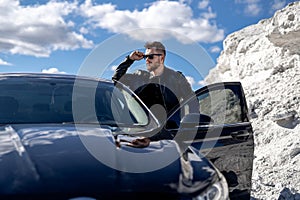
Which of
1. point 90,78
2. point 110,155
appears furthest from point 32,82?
point 110,155

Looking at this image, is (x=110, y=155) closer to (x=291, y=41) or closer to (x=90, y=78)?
(x=90, y=78)

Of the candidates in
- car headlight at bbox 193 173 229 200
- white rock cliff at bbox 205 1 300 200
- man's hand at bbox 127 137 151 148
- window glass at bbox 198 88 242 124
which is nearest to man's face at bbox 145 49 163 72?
white rock cliff at bbox 205 1 300 200

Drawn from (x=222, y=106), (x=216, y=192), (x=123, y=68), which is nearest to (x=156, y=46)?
(x=123, y=68)

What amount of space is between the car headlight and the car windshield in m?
1.23

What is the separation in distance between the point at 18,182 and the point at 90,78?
2.01 metres

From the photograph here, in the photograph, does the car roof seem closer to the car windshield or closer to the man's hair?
the car windshield

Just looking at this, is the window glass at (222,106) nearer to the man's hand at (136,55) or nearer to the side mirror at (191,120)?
the side mirror at (191,120)

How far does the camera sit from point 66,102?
325 centimetres

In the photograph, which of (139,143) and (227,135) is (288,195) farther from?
(139,143)

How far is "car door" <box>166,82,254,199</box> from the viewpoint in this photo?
3234 millimetres

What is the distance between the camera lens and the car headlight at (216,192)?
196 cm

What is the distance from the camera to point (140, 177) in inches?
76.6

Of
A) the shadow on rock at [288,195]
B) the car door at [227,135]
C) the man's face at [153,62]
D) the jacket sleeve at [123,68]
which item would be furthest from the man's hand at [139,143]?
the shadow on rock at [288,195]

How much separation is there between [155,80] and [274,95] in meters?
5.95
